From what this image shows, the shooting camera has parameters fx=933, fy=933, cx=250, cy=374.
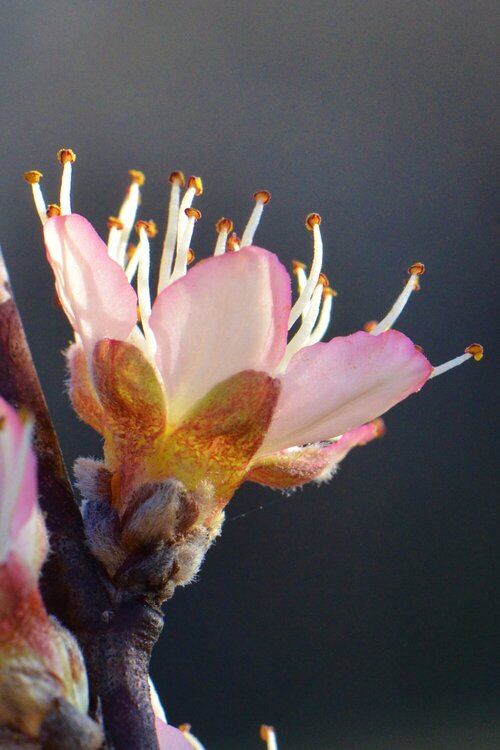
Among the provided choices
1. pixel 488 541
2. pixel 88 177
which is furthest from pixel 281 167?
pixel 488 541

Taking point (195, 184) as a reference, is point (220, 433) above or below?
below

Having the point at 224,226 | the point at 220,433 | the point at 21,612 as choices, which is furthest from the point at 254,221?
the point at 21,612

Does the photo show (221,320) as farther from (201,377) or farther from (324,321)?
(324,321)

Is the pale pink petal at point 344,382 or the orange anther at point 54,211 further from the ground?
the orange anther at point 54,211

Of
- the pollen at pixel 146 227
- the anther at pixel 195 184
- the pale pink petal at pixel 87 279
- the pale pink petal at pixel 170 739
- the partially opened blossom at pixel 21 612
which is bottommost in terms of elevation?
the pale pink petal at pixel 170 739

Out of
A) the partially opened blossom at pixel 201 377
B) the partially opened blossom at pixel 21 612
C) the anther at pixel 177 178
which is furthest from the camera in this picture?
the anther at pixel 177 178

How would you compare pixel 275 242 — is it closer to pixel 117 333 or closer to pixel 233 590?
pixel 233 590

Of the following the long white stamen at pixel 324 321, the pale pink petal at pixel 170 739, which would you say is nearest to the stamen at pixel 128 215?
the long white stamen at pixel 324 321

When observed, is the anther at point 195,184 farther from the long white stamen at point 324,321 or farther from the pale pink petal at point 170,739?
the pale pink petal at point 170,739
